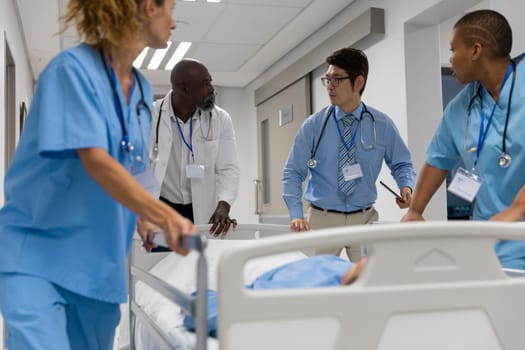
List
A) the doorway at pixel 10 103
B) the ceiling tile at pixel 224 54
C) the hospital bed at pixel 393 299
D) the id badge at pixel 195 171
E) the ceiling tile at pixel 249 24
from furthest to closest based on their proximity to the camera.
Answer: the ceiling tile at pixel 224 54
the ceiling tile at pixel 249 24
the doorway at pixel 10 103
the id badge at pixel 195 171
the hospital bed at pixel 393 299

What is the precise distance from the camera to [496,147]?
2062 millimetres

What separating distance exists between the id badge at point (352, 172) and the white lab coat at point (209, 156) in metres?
0.55

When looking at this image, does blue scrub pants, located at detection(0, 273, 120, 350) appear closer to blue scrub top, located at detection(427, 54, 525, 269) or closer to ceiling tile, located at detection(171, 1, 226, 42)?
blue scrub top, located at detection(427, 54, 525, 269)

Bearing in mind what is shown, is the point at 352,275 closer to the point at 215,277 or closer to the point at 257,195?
the point at 215,277

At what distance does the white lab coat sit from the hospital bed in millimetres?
1960

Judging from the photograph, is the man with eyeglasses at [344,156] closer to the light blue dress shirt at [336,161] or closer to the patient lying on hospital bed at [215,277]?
the light blue dress shirt at [336,161]

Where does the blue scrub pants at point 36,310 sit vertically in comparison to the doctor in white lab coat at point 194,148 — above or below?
below

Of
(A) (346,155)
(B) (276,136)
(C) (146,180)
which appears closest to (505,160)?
(C) (146,180)

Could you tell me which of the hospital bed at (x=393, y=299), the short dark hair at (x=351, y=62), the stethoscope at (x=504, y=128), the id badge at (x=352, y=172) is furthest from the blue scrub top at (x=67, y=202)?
the short dark hair at (x=351, y=62)

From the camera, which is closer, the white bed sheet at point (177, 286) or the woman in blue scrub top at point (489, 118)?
the white bed sheet at point (177, 286)

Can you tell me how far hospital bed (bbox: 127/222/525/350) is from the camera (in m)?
1.20

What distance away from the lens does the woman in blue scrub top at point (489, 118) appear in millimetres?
2020

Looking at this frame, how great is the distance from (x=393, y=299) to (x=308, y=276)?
0.30m

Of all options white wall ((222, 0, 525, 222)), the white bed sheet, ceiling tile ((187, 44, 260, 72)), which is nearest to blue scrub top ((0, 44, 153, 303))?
the white bed sheet
